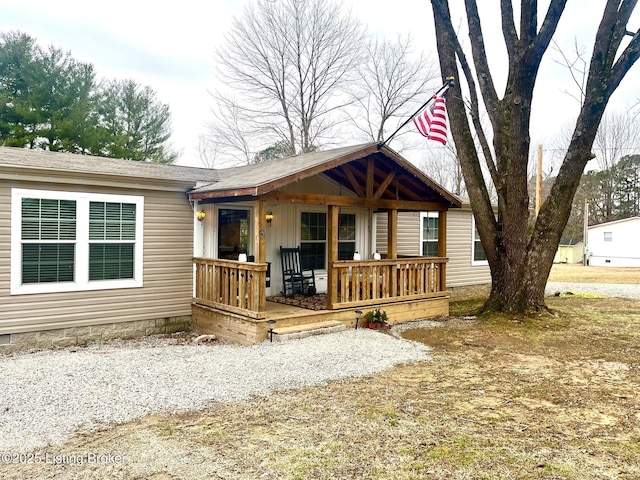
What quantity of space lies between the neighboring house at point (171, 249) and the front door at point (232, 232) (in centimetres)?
2

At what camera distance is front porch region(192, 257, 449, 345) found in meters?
6.78

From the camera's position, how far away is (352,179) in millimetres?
8023

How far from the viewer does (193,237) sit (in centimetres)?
809

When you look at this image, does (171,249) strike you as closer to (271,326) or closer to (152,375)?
(271,326)

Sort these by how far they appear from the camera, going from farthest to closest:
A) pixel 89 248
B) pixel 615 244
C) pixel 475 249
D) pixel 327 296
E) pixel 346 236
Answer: pixel 615 244 < pixel 475 249 < pixel 346 236 < pixel 327 296 < pixel 89 248

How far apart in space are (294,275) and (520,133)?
509cm

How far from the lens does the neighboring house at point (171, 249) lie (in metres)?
6.57

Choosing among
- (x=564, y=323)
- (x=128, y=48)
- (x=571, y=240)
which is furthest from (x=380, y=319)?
(x=571, y=240)

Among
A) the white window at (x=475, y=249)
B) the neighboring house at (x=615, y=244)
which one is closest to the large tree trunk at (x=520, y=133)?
the white window at (x=475, y=249)

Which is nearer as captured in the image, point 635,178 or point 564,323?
point 564,323

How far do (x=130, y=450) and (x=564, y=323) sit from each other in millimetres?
7620

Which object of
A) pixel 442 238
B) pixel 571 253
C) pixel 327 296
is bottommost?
pixel 327 296

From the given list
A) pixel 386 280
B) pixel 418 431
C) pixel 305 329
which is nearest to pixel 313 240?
pixel 386 280

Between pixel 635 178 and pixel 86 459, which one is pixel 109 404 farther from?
pixel 635 178
